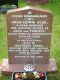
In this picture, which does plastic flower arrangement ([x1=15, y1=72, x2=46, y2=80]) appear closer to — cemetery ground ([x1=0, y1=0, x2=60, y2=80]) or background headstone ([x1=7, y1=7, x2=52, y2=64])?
cemetery ground ([x1=0, y1=0, x2=60, y2=80])

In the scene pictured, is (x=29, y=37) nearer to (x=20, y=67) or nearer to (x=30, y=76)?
(x=20, y=67)

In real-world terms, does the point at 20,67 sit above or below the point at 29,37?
below

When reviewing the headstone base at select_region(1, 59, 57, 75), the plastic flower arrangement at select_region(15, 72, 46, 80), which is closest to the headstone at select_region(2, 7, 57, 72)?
the headstone base at select_region(1, 59, 57, 75)

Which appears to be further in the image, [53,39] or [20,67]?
[53,39]

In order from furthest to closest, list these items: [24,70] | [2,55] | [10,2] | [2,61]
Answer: [10,2], [2,55], [2,61], [24,70]

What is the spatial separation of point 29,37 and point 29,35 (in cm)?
5

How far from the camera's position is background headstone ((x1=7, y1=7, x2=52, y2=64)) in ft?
22.6

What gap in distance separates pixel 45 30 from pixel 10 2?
549cm

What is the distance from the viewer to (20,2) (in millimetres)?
13312

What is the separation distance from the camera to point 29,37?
7074 mm

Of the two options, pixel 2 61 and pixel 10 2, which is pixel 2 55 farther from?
pixel 10 2

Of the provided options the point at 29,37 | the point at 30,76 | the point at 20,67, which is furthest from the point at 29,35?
the point at 30,76

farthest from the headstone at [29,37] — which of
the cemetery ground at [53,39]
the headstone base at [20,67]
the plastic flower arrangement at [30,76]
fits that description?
the plastic flower arrangement at [30,76]

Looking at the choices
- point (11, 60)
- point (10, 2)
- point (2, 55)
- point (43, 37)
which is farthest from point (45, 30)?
point (10, 2)
